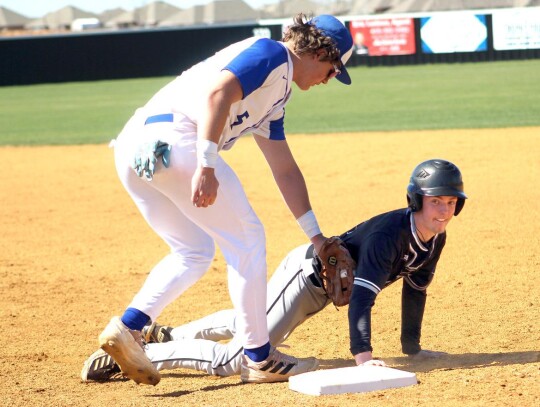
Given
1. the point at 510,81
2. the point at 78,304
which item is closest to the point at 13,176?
the point at 78,304

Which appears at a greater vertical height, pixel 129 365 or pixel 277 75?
pixel 277 75

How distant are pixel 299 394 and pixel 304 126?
12014 millimetres

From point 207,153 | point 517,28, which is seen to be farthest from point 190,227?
point 517,28

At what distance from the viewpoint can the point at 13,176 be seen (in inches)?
464

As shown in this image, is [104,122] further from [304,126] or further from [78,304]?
[78,304]

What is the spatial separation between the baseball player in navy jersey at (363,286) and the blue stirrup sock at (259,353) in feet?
0.45

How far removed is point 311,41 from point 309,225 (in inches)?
37.0

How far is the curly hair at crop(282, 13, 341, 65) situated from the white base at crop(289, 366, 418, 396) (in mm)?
1305

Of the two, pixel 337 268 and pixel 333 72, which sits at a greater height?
pixel 333 72

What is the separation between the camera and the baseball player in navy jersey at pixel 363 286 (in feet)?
12.7

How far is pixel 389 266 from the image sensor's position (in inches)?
154

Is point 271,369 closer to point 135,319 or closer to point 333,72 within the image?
point 135,319

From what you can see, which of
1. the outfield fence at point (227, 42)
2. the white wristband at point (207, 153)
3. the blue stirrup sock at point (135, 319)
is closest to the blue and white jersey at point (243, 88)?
the white wristband at point (207, 153)

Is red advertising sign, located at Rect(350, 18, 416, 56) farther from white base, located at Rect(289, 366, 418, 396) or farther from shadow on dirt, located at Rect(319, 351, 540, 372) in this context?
white base, located at Rect(289, 366, 418, 396)
